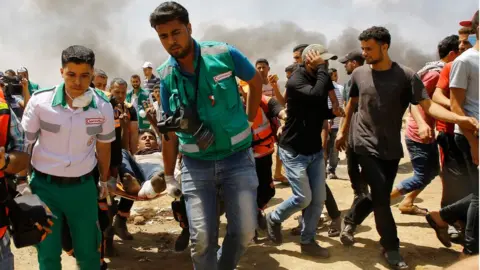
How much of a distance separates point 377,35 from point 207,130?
188 centimetres

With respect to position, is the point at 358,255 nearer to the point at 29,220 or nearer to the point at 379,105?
the point at 379,105

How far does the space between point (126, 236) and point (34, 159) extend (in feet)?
7.20

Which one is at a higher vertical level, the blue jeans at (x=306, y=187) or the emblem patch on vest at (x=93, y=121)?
the emblem patch on vest at (x=93, y=121)

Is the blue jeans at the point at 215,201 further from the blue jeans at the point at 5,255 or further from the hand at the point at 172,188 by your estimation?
the blue jeans at the point at 5,255

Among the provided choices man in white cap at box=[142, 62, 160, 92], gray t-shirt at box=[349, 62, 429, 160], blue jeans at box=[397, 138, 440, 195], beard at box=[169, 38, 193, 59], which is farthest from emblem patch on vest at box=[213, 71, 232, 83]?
man in white cap at box=[142, 62, 160, 92]

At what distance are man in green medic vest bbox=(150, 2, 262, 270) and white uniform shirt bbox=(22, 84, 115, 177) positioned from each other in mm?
598

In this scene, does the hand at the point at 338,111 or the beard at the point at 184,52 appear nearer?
the beard at the point at 184,52

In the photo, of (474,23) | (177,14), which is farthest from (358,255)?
(177,14)

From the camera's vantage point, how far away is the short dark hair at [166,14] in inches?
122

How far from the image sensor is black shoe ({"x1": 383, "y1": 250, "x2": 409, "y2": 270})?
4.15 m

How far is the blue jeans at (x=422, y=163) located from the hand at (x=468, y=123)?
1655 mm

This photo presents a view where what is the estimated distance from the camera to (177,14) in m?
3.13

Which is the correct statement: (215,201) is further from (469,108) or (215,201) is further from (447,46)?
(447,46)

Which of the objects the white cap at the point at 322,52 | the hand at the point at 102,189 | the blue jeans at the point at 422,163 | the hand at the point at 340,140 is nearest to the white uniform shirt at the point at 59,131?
the hand at the point at 102,189
